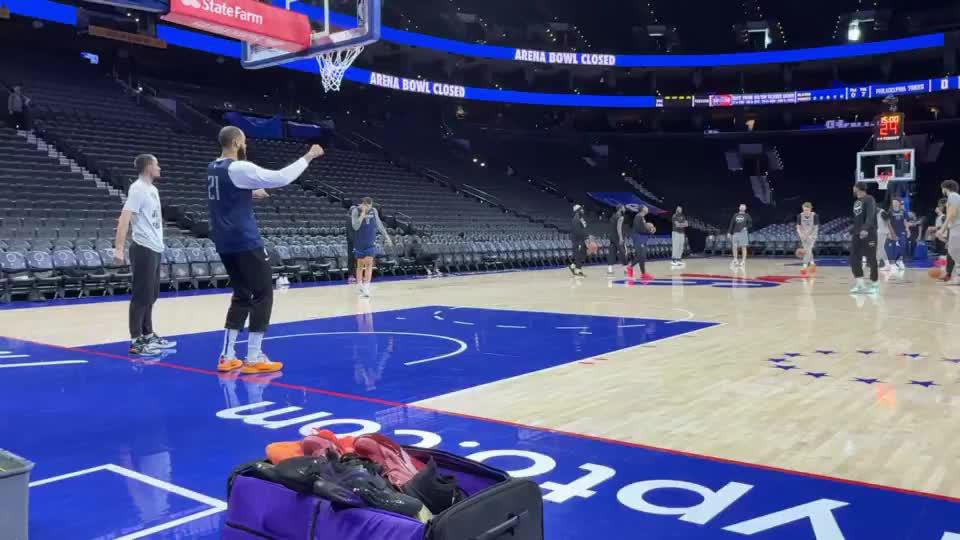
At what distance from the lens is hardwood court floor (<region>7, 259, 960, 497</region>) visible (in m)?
3.44

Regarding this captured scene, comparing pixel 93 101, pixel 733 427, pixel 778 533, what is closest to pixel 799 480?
pixel 778 533

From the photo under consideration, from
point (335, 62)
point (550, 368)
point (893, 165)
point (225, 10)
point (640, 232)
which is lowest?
point (550, 368)

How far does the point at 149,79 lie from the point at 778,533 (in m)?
27.4

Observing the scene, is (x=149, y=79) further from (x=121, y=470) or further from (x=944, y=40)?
(x=944, y=40)

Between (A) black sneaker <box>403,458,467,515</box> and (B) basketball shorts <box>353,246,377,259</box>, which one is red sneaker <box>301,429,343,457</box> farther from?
(B) basketball shorts <box>353,246,377,259</box>

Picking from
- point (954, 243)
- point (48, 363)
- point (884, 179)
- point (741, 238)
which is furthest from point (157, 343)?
point (884, 179)

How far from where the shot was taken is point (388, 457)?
2297 mm

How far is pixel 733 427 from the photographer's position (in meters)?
3.79

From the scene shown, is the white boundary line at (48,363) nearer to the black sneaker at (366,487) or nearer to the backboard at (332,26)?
the black sneaker at (366,487)

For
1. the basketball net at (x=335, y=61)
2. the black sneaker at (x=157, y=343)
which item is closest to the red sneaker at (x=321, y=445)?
the black sneaker at (x=157, y=343)

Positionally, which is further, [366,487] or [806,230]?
[806,230]

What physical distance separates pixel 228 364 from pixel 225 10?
22.7ft

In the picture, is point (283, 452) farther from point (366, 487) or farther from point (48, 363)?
point (48, 363)

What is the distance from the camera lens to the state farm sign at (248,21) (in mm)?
10164
